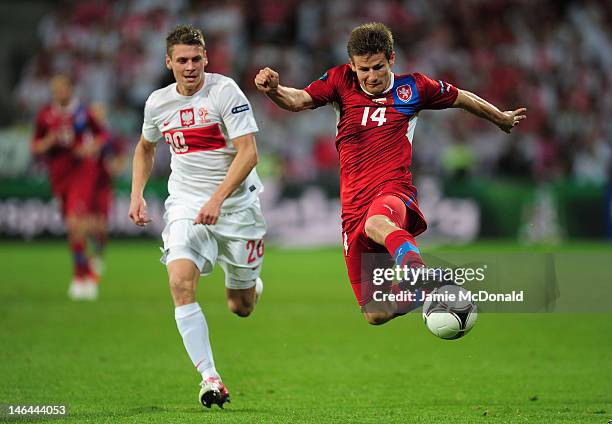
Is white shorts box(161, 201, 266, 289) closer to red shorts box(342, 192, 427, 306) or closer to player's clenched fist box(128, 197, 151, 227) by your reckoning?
player's clenched fist box(128, 197, 151, 227)

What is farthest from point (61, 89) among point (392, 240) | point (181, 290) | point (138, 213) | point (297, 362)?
point (392, 240)

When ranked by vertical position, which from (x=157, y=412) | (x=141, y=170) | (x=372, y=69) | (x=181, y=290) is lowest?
(x=157, y=412)

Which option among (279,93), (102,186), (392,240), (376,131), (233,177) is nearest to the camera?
(392,240)

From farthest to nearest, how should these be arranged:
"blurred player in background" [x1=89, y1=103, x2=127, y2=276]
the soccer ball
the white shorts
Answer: "blurred player in background" [x1=89, y1=103, x2=127, y2=276], the white shorts, the soccer ball

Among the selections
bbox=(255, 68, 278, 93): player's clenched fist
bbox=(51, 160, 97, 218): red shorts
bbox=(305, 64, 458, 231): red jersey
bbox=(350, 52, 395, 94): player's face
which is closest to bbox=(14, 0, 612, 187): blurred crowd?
bbox=(51, 160, 97, 218): red shorts

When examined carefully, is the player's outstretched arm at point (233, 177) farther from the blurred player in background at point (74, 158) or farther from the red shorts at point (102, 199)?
the red shorts at point (102, 199)

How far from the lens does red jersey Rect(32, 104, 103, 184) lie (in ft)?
41.6

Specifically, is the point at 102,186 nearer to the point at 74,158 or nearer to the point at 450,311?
the point at 74,158

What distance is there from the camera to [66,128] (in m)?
12.8

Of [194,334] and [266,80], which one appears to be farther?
[194,334]

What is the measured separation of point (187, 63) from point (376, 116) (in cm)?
126

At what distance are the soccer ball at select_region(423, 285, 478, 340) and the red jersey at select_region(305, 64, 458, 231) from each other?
3.74 feet

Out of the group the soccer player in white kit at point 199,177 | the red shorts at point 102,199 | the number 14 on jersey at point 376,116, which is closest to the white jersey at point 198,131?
the soccer player in white kit at point 199,177

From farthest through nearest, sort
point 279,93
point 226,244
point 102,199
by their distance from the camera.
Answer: point 102,199
point 226,244
point 279,93
